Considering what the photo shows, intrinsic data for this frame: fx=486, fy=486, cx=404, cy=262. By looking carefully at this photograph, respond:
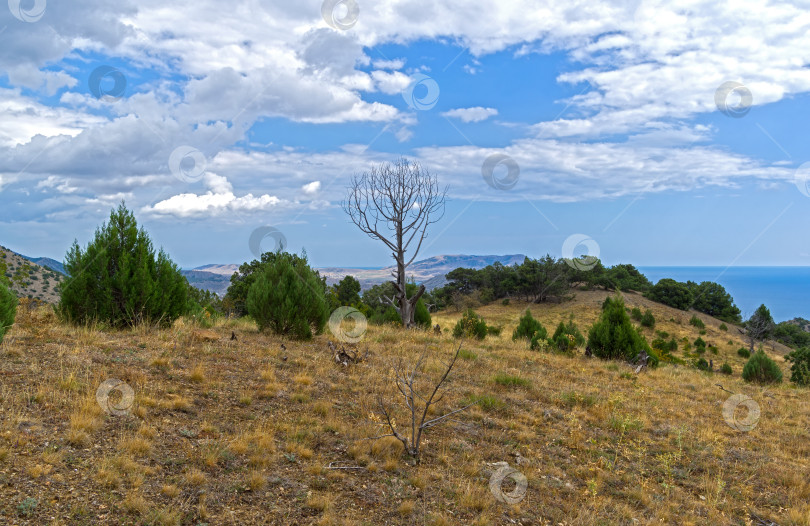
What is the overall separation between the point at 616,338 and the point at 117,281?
14.4 metres

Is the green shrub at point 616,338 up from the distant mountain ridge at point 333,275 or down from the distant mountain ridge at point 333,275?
down

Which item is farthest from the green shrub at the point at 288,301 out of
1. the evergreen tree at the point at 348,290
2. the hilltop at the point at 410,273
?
the evergreen tree at the point at 348,290

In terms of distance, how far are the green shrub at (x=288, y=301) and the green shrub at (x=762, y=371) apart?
14.5 m

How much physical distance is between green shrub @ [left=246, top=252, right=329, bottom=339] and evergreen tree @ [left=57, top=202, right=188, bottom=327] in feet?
7.36

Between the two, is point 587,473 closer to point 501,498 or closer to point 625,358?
point 501,498

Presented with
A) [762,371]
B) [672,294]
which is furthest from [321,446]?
[672,294]

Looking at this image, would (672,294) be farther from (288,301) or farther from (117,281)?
(117,281)

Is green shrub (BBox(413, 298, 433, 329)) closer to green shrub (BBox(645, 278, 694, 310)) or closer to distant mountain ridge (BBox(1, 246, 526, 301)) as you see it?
distant mountain ridge (BBox(1, 246, 526, 301))

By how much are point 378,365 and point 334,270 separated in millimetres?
42022

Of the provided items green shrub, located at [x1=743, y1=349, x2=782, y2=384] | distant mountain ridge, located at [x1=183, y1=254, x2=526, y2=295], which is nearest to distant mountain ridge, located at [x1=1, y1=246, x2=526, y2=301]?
distant mountain ridge, located at [x1=183, y1=254, x2=526, y2=295]

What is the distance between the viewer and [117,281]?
33.0 feet

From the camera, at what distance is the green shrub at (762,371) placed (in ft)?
52.9

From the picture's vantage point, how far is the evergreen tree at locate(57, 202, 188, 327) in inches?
392

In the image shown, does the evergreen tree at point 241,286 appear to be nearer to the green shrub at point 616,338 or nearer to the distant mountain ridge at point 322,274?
the distant mountain ridge at point 322,274
